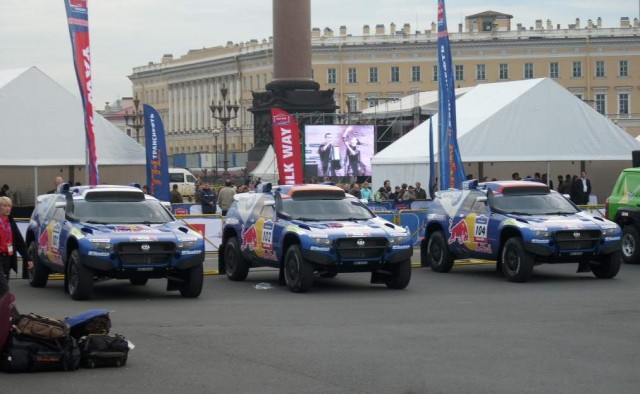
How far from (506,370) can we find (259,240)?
431 inches

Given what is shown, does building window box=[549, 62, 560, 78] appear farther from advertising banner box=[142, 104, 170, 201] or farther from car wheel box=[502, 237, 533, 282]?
car wheel box=[502, 237, 533, 282]

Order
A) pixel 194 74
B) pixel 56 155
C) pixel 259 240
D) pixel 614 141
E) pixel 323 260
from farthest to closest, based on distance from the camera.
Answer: pixel 194 74 → pixel 614 141 → pixel 56 155 → pixel 259 240 → pixel 323 260

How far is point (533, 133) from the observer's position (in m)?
44.5

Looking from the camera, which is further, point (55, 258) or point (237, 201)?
point (237, 201)

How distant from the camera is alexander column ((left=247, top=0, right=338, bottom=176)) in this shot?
66.8m

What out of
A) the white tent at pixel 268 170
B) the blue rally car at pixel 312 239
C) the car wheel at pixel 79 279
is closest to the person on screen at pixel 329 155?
the white tent at pixel 268 170

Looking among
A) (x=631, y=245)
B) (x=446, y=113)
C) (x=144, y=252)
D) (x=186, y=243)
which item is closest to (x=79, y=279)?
(x=144, y=252)

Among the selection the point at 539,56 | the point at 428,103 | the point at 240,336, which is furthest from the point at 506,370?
the point at 539,56

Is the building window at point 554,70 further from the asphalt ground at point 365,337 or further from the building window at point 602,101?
the asphalt ground at point 365,337

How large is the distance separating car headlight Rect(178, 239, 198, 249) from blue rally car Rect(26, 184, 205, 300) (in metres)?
0.01

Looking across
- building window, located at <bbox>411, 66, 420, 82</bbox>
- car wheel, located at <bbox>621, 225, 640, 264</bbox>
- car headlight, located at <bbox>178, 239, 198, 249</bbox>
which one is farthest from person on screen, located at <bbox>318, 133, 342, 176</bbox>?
building window, located at <bbox>411, 66, 420, 82</bbox>

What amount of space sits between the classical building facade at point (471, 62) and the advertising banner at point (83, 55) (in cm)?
9488

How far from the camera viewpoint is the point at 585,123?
1786 inches

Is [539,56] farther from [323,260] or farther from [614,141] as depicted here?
[323,260]
